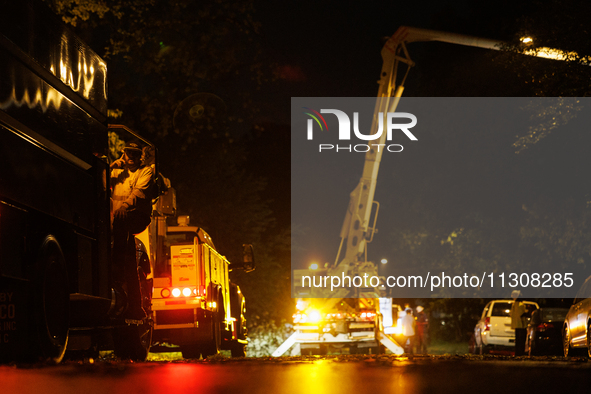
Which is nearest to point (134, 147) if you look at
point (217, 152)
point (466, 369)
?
point (466, 369)

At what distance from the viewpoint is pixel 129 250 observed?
28.4 feet

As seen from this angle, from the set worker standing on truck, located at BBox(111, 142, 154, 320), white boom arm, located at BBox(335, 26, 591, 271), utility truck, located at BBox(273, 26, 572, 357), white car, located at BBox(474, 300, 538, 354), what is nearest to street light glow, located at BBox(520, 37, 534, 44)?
utility truck, located at BBox(273, 26, 572, 357)

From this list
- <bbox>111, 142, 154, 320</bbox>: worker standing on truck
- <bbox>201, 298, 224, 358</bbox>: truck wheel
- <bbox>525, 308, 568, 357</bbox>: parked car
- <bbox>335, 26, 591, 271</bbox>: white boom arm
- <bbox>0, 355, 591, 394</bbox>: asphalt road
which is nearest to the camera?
<bbox>0, 355, 591, 394</bbox>: asphalt road

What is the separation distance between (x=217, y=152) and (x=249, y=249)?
11689 millimetres

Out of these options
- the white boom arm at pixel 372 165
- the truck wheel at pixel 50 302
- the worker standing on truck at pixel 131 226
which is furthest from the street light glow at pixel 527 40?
the truck wheel at pixel 50 302

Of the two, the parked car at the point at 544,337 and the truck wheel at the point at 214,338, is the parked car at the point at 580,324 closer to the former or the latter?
the parked car at the point at 544,337

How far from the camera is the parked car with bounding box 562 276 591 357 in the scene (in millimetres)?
11680

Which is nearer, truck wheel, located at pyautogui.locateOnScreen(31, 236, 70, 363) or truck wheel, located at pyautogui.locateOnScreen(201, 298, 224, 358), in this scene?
truck wheel, located at pyautogui.locateOnScreen(31, 236, 70, 363)

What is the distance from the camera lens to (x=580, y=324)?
1213cm

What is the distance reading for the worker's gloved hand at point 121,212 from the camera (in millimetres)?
8578

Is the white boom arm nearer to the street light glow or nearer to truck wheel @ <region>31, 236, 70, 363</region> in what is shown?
the street light glow

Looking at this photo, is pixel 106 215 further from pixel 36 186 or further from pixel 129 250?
pixel 36 186

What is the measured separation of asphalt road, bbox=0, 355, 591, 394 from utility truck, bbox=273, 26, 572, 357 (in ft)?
37.2

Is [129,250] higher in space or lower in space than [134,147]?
lower
